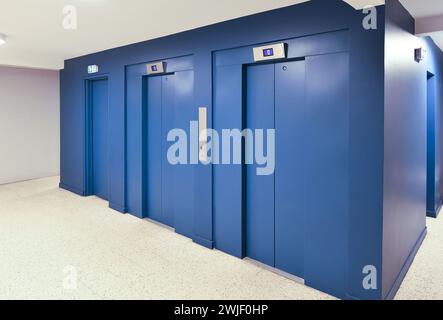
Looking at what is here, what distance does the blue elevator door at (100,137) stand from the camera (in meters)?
6.28

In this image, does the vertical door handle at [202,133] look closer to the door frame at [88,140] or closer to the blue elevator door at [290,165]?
the blue elevator door at [290,165]

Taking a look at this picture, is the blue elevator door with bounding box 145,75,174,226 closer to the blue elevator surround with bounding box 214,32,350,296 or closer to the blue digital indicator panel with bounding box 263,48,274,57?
the blue elevator surround with bounding box 214,32,350,296

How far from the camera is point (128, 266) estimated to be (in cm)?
366

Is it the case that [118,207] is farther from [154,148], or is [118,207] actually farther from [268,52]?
[268,52]

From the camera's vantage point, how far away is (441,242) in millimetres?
4422

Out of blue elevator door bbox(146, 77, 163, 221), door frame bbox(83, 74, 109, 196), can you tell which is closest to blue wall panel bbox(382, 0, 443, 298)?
blue elevator door bbox(146, 77, 163, 221)

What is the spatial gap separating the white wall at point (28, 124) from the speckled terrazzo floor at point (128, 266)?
10.8 ft

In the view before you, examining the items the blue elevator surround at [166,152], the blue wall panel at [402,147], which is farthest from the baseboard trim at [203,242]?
the blue wall panel at [402,147]

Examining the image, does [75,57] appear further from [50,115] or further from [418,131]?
[418,131]

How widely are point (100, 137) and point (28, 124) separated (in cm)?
309

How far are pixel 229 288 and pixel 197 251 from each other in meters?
0.97

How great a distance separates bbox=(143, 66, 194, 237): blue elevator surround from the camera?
4.48m

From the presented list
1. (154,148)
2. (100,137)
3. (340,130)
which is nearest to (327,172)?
(340,130)
